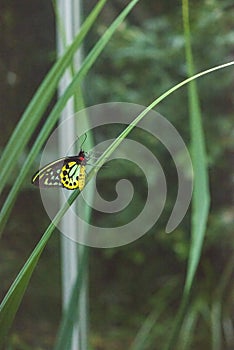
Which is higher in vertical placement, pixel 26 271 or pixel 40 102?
pixel 40 102

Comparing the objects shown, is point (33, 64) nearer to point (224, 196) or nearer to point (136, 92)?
point (136, 92)

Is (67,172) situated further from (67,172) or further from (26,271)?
(26,271)

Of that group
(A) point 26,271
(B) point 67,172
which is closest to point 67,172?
(B) point 67,172

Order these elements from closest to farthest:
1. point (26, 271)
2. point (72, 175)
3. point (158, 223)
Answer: point (26, 271) → point (72, 175) → point (158, 223)

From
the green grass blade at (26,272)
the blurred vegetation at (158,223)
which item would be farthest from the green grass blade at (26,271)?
the blurred vegetation at (158,223)

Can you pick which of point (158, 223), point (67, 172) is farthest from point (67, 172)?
point (158, 223)

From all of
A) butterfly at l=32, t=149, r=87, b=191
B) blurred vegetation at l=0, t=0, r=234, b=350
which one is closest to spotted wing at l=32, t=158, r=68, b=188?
butterfly at l=32, t=149, r=87, b=191

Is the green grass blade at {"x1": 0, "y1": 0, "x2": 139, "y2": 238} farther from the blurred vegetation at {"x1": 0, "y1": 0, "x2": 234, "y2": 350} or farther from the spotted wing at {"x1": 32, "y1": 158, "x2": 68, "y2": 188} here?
the blurred vegetation at {"x1": 0, "y1": 0, "x2": 234, "y2": 350}

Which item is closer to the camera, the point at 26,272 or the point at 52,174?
the point at 26,272

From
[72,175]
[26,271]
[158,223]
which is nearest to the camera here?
[26,271]
